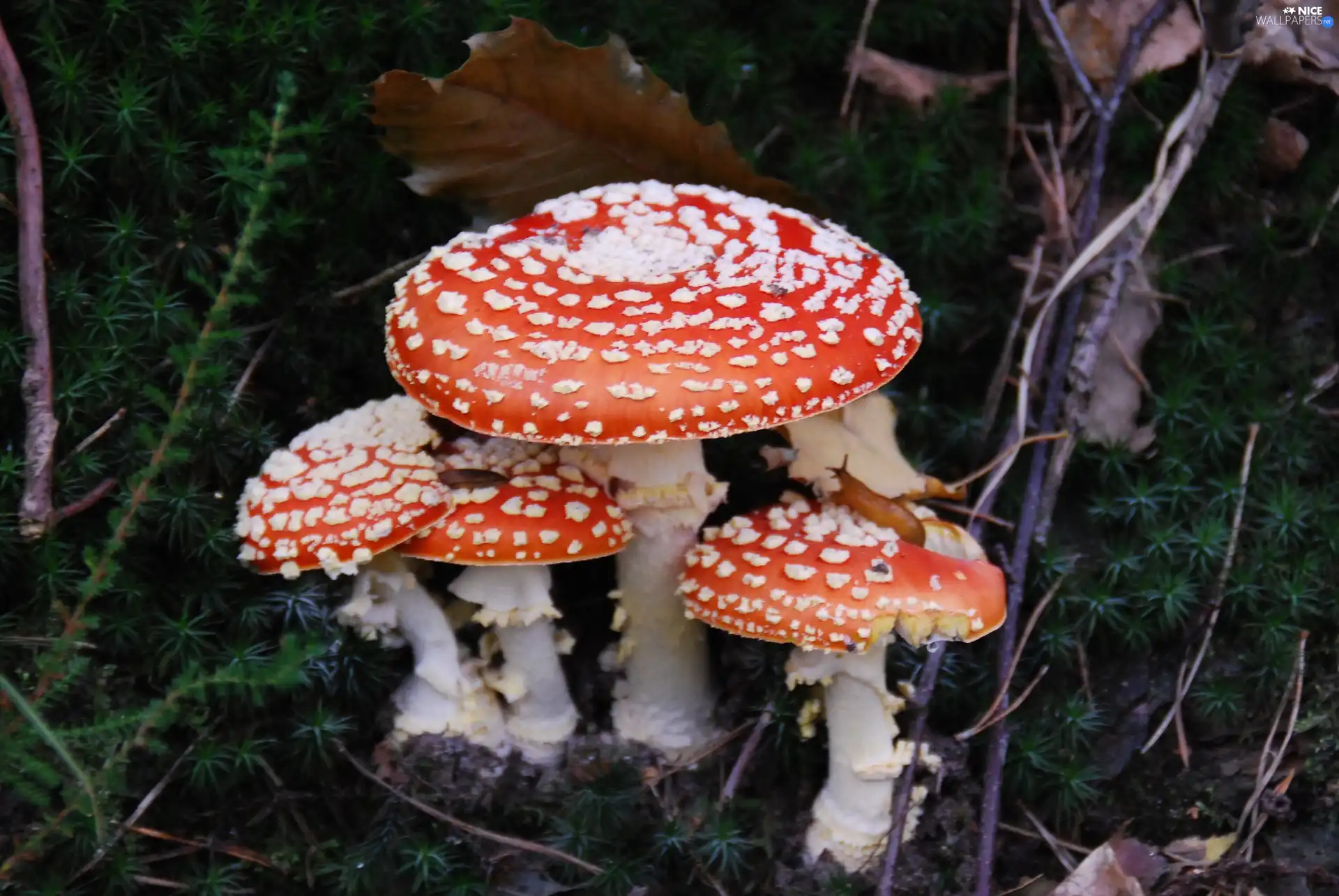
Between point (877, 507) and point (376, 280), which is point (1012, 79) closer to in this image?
point (877, 507)

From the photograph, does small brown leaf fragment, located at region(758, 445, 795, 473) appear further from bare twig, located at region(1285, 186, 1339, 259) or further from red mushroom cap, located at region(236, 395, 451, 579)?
bare twig, located at region(1285, 186, 1339, 259)

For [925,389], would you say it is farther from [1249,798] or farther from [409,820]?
[409,820]

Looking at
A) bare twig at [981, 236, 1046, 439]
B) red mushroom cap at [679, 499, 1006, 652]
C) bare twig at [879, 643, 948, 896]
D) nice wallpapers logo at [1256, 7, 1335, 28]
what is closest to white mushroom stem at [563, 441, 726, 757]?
red mushroom cap at [679, 499, 1006, 652]

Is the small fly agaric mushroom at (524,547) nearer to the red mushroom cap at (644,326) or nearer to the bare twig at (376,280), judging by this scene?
the red mushroom cap at (644,326)

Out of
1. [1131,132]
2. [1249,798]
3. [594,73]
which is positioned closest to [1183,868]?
[1249,798]

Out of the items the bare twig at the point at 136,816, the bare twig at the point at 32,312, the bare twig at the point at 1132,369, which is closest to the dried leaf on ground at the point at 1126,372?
the bare twig at the point at 1132,369

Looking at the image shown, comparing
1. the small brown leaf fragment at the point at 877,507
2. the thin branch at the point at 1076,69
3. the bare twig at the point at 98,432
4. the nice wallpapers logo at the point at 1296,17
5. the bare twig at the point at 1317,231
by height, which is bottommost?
the bare twig at the point at 98,432
